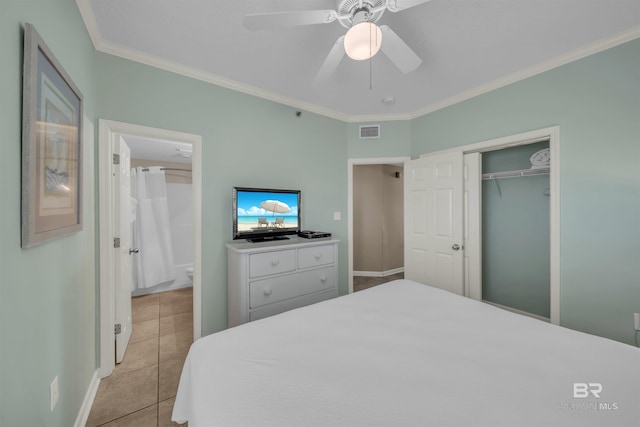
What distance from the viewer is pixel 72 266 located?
1.47 meters

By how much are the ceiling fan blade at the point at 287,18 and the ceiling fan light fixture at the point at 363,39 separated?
0.15 m

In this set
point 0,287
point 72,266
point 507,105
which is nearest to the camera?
point 0,287

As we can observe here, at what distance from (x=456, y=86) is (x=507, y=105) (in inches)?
21.0

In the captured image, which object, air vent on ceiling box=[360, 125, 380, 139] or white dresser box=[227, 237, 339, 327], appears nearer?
white dresser box=[227, 237, 339, 327]

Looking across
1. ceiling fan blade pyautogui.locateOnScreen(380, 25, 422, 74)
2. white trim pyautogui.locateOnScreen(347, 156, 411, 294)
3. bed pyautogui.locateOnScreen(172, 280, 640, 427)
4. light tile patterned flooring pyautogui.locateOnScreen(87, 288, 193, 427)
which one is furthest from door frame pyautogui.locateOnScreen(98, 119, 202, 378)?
white trim pyautogui.locateOnScreen(347, 156, 411, 294)

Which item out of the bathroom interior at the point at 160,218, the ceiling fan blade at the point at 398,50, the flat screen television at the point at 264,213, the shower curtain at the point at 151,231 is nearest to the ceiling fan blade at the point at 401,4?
the ceiling fan blade at the point at 398,50

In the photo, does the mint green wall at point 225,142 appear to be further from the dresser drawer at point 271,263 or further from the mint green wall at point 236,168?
the dresser drawer at point 271,263

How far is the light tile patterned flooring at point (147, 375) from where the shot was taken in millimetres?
1668

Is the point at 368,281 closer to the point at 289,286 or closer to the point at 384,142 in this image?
the point at 384,142

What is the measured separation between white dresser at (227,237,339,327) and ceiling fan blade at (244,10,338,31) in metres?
1.60

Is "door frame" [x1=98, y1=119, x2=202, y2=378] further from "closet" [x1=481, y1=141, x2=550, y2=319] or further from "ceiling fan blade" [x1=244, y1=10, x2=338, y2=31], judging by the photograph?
"closet" [x1=481, y1=141, x2=550, y2=319]

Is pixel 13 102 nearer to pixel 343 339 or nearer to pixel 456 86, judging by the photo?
pixel 343 339

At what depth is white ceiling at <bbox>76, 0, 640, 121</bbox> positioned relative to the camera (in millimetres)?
1679

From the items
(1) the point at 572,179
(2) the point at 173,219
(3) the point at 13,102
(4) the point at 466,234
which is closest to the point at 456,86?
(1) the point at 572,179
